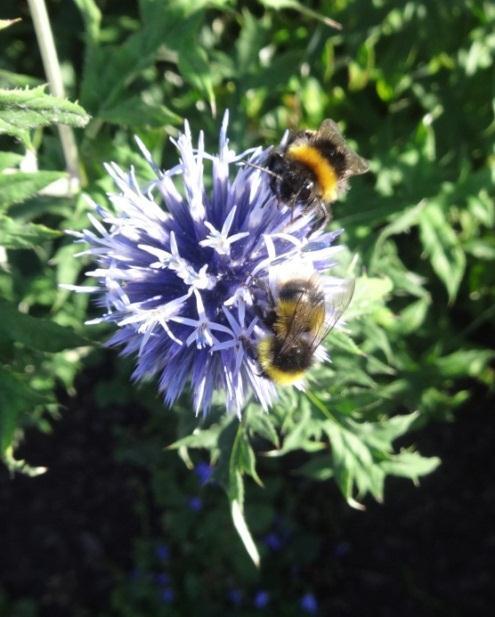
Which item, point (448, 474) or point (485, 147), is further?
point (448, 474)

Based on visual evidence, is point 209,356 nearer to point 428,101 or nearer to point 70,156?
point 70,156

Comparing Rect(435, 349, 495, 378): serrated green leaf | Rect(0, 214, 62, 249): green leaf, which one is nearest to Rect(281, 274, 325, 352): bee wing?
Rect(0, 214, 62, 249): green leaf

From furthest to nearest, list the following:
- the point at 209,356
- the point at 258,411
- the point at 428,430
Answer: the point at 428,430, the point at 258,411, the point at 209,356

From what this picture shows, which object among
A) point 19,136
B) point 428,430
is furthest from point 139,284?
point 428,430

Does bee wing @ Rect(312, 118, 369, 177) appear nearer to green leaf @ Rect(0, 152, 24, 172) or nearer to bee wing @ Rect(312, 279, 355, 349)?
bee wing @ Rect(312, 279, 355, 349)

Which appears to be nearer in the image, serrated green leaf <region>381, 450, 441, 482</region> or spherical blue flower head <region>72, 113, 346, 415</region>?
spherical blue flower head <region>72, 113, 346, 415</region>

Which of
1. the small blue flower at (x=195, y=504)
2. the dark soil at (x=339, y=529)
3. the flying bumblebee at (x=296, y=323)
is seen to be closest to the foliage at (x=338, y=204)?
the flying bumblebee at (x=296, y=323)
